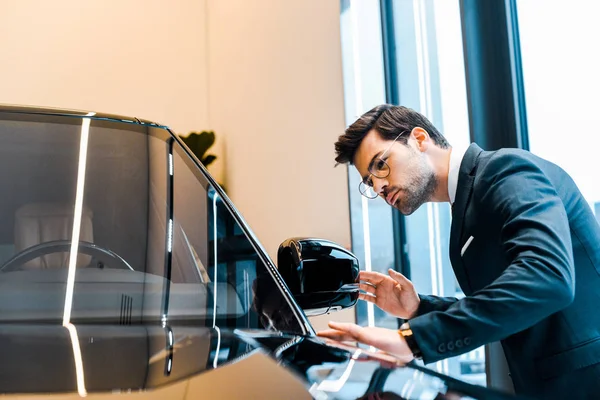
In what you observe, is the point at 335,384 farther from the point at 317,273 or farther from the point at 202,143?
the point at 202,143

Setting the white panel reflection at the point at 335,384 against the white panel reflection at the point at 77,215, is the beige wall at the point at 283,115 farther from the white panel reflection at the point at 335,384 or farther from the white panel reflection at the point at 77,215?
the white panel reflection at the point at 335,384

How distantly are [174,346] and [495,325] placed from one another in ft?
2.16

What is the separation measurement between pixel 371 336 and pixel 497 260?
0.50 meters

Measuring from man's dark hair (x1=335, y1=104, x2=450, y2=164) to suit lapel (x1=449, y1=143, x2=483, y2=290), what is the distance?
0.25 metres

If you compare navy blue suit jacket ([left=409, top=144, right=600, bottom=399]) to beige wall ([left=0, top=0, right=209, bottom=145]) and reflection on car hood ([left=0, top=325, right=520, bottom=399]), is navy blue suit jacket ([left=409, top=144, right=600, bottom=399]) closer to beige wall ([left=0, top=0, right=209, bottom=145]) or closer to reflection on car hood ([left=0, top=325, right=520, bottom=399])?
reflection on car hood ([left=0, top=325, right=520, bottom=399])

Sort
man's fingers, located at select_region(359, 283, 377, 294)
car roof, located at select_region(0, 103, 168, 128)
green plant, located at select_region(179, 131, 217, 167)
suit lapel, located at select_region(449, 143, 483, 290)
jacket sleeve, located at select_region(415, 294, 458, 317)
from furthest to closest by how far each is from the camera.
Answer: green plant, located at select_region(179, 131, 217, 167), man's fingers, located at select_region(359, 283, 377, 294), jacket sleeve, located at select_region(415, 294, 458, 317), suit lapel, located at select_region(449, 143, 483, 290), car roof, located at select_region(0, 103, 168, 128)

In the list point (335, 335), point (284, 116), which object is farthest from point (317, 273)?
point (284, 116)

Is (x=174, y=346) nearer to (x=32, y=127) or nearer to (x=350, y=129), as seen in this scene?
(x=32, y=127)

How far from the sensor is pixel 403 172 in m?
1.84

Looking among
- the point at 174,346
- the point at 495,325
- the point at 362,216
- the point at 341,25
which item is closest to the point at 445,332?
the point at 495,325

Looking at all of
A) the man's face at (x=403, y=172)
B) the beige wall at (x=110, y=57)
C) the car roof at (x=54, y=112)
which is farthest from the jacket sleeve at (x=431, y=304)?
the beige wall at (x=110, y=57)

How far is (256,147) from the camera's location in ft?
13.8

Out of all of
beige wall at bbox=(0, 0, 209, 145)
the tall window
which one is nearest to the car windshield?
the tall window

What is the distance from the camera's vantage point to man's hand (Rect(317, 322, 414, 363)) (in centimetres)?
115
